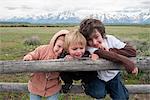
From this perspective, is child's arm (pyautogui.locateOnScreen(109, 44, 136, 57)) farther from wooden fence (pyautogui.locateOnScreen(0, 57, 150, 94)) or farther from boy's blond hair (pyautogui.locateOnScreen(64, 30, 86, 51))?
boy's blond hair (pyautogui.locateOnScreen(64, 30, 86, 51))

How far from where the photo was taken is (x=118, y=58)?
352 cm

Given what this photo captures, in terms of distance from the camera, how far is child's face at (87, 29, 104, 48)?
354 cm

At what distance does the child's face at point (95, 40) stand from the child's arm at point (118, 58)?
70 millimetres

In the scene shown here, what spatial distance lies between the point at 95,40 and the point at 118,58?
0.84 ft

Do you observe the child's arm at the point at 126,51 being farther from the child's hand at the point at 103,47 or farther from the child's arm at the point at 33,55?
the child's arm at the point at 33,55

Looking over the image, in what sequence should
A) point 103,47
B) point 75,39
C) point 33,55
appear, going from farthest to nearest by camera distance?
1. point 33,55
2. point 103,47
3. point 75,39

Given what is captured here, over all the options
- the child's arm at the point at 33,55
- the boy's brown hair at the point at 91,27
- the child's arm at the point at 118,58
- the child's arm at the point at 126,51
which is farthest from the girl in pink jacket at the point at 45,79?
the child's arm at the point at 126,51

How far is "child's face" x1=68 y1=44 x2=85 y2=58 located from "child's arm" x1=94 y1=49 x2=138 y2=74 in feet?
0.42

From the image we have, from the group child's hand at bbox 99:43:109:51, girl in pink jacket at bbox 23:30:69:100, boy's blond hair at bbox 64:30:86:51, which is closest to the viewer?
boy's blond hair at bbox 64:30:86:51

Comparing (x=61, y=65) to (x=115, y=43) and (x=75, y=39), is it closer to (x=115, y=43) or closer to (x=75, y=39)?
(x=75, y=39)

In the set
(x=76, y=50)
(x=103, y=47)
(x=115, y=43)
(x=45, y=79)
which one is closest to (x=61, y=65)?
(x=76, y=50)

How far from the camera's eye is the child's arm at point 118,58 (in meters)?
3.50

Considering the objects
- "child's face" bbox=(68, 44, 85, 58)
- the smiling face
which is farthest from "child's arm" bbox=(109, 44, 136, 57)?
the smiling face

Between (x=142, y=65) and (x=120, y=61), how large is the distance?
231 mm
